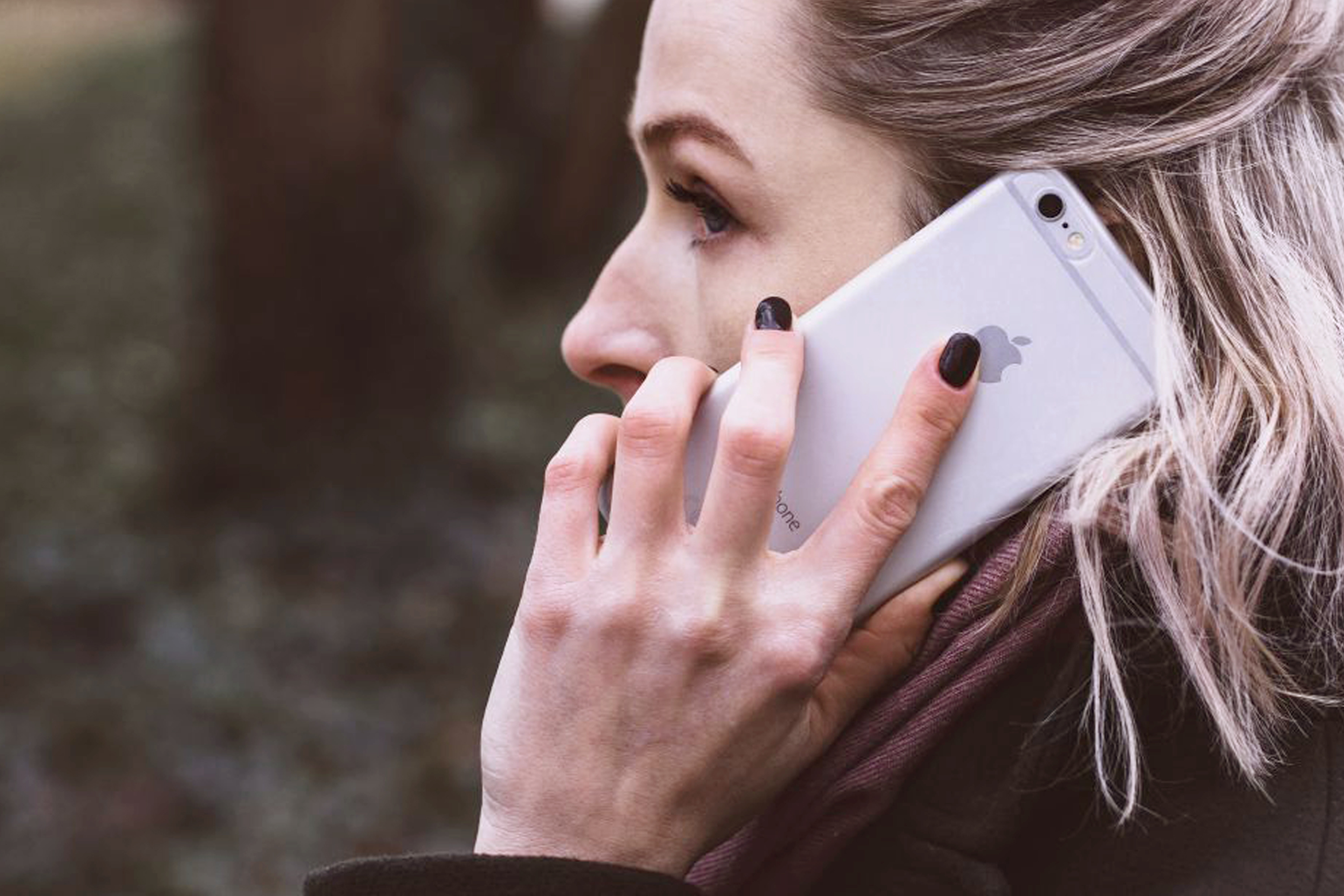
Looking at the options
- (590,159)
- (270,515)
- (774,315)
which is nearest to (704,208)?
(774,315)

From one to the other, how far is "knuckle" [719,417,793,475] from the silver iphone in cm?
9

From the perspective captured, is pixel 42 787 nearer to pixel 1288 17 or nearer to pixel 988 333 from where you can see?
pixel 988 333

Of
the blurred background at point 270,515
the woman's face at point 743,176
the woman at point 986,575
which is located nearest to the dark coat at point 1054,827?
the woman at point 986,575

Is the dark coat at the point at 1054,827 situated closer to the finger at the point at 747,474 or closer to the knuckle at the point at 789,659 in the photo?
the knuckle at the point at 789,659

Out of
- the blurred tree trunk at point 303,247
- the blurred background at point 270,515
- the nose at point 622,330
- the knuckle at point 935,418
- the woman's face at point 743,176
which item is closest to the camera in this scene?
the knuckle at point 935,418

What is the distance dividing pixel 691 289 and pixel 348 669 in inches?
137

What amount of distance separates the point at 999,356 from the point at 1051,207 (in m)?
0.18

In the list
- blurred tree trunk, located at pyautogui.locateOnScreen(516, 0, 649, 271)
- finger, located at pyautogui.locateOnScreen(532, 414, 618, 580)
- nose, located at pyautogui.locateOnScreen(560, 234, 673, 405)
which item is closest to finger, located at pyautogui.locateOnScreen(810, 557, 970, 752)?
finger, located at pyautogui.locateOnScreen(532, 414, 618, 580)

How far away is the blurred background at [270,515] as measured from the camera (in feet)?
14.1

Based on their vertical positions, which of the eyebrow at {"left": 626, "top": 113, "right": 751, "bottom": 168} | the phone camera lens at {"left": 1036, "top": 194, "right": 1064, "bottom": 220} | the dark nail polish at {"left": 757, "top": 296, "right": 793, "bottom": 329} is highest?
the eyebrow at {"left": 626, "top": 113, "right": 751, "bottom": 168}

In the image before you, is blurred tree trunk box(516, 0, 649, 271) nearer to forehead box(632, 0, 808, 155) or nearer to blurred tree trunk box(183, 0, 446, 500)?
blurred tree trunk box(183, 0, 446, 500)

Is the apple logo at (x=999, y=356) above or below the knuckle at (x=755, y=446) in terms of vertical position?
above

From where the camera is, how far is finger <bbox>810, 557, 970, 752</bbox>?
1.49m

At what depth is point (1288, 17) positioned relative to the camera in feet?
4.99
